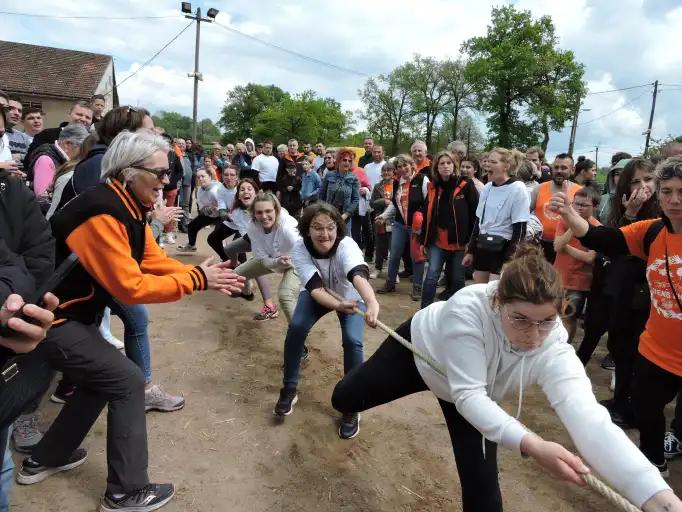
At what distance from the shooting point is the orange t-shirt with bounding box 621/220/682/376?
246 centimetres

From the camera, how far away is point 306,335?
136 inches

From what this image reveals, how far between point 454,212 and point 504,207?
2.58ft

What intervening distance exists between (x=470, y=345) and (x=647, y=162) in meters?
2.70

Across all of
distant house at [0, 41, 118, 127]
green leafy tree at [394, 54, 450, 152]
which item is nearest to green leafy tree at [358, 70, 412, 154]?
green leafy tree at [394, 54, 450, 152]

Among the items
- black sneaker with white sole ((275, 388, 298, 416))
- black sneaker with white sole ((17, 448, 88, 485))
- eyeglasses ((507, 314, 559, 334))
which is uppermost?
eyeglasses ((507, 314, 559, 334))

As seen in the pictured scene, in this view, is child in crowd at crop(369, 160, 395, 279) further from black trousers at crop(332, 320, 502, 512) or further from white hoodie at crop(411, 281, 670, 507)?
white hoodie at crop(411, 281, 670, 507)

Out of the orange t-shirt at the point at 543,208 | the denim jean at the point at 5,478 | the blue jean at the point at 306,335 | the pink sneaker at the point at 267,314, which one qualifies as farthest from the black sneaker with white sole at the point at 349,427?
the orange t-shirt at the point at 543,208

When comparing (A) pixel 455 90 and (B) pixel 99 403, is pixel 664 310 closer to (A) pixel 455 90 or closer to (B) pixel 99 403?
(B) pixel 99 403

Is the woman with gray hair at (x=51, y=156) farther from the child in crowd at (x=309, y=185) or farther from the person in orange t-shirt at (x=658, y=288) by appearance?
the child in crowd at (x=309, y=185)

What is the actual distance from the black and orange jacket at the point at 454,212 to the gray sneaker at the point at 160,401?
10.8ft

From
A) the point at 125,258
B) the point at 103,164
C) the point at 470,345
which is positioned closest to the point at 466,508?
the point at 470,345

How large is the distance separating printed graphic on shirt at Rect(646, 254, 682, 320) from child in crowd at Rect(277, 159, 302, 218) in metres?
7.39

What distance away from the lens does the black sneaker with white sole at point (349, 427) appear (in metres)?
3.29

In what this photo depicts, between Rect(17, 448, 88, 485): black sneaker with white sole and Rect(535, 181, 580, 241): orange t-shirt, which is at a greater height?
Rect(535, 181, 580, 241): orange t-shirt
